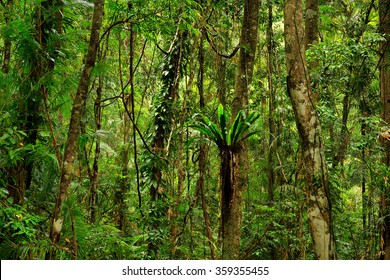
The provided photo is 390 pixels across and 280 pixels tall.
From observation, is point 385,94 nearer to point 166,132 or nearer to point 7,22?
point 166,132

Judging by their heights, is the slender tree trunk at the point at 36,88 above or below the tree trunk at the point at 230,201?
above

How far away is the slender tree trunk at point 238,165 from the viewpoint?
184 inches

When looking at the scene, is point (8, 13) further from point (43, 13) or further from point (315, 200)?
point (315, 200)

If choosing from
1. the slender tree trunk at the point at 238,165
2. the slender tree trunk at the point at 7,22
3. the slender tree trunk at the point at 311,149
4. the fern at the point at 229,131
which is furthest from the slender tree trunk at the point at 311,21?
the slender tree trunk at the point at 7,22

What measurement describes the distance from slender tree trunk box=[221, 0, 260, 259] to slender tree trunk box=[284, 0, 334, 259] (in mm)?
715

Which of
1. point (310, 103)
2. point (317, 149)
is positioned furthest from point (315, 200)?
point (310, 103)

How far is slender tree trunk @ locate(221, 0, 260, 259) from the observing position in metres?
4.67

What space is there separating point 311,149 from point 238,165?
2.52ft

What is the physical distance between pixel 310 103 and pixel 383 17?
9.13 ft

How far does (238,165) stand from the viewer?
4637 millimetres

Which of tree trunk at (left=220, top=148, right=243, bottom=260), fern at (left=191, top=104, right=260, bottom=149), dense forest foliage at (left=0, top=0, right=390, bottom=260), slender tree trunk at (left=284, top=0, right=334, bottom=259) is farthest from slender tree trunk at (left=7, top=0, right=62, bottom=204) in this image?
slender tree trunk at (left=284, top=0, right=334, bottom=259)

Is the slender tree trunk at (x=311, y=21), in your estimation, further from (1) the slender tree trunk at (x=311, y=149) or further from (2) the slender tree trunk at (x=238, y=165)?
(1) the slender tree trunk at (x=311, y=149)

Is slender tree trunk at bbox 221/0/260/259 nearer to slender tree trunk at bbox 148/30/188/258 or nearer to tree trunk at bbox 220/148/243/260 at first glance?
tree trunk at bbox 220/148/243/260

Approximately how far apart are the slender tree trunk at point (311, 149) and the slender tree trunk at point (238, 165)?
2.35ft
